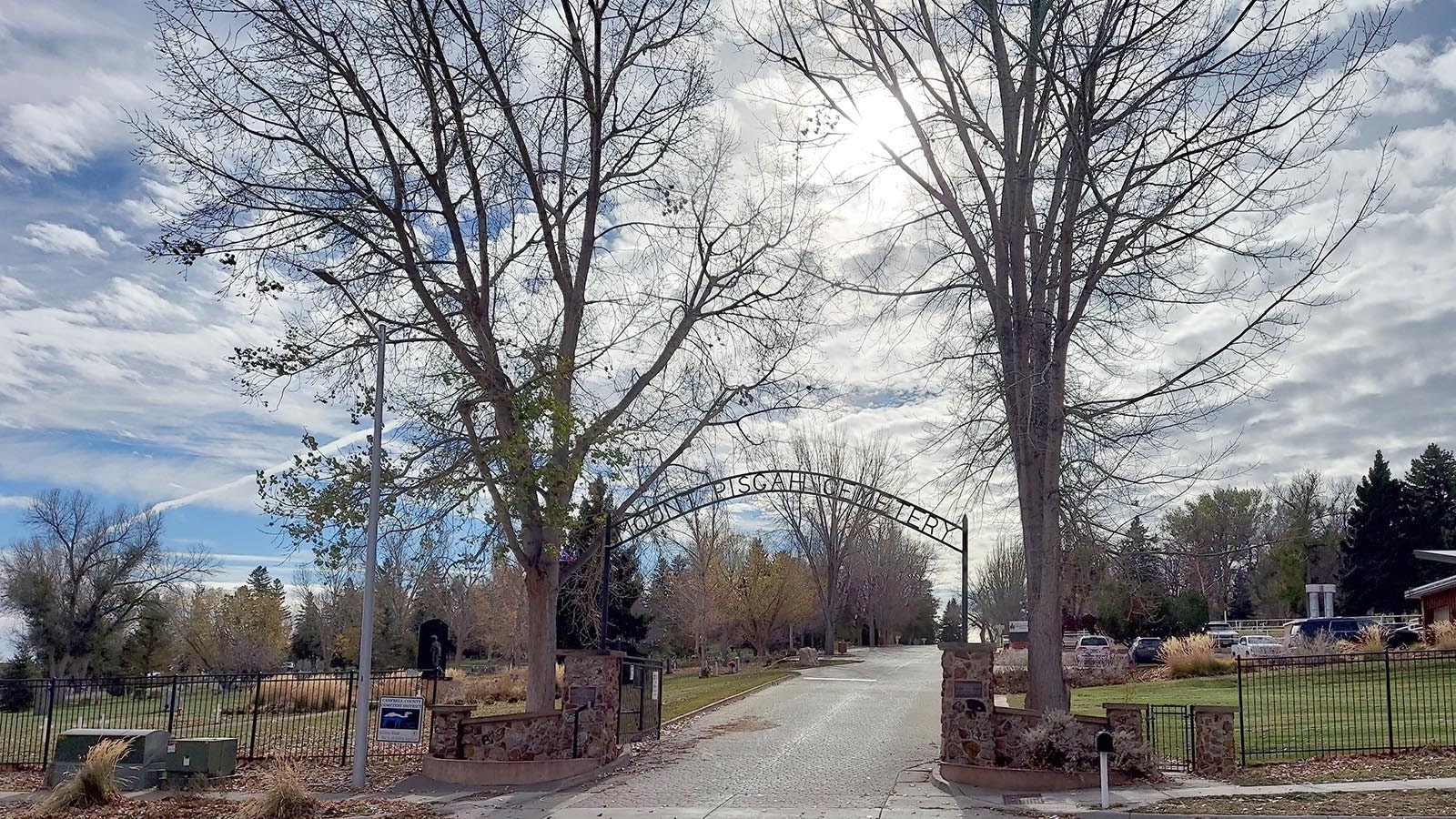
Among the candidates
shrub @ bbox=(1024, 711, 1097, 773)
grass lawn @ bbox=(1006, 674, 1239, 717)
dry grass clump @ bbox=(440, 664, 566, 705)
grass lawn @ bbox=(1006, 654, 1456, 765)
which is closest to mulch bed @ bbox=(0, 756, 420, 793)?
shrub @ bbox=(1024, 711, 1097, 773)

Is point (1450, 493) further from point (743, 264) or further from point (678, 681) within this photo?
point (743, 264)

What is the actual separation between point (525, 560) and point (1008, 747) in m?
8.57

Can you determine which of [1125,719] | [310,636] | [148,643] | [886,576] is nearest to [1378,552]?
[886,576]

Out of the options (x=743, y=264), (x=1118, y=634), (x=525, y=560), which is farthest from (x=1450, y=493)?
(x=525, y=560)

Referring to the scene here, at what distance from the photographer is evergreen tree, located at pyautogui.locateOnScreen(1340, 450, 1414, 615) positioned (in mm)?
58656

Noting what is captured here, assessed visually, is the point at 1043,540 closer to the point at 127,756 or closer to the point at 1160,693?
the point at 127,756

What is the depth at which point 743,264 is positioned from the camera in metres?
21.6

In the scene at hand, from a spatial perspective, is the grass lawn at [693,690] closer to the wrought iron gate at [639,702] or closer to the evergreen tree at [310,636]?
the wrought iron gate at [639,702]

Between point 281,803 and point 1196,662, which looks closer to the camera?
point 281,803

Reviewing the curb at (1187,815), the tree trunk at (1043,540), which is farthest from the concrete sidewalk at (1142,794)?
the tree trunk at (1043,540)

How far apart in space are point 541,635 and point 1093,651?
27797 mm

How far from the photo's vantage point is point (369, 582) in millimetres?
15047

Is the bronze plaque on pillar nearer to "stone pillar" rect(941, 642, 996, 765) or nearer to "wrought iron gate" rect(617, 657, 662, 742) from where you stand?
"stone pillar" rect(941, 642, 996, 765)

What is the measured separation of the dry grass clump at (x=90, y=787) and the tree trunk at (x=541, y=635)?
256 inches
